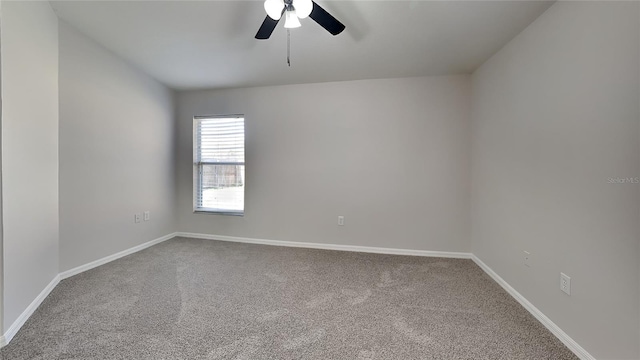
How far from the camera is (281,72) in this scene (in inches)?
116

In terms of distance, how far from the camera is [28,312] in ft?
5.51

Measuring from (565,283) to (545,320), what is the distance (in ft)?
1.15

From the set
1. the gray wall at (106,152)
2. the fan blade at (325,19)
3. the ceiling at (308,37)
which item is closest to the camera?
the fan blade at (325,19)

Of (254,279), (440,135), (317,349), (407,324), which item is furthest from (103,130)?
(440,135)

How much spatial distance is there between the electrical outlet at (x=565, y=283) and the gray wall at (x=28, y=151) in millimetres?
3561

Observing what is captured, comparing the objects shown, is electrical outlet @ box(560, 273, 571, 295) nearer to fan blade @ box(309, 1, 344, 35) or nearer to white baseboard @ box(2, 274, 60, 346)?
fan blade @ box(309, 1, 344, 35)

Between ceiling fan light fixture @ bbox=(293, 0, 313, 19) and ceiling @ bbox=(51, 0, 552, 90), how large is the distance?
401mm

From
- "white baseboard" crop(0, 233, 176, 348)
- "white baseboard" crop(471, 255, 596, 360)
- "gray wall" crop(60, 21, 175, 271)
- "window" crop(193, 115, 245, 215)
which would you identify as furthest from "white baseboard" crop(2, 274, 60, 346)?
"white baseboard" crop(471, 255, 596, 360)

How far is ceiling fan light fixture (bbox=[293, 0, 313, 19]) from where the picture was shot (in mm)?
1391

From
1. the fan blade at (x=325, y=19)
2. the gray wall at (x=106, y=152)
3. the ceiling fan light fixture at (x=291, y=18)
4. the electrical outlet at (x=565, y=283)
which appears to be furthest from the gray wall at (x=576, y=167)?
the gray wall at (x=106, y=152)

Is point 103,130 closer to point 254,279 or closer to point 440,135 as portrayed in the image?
point 254,279

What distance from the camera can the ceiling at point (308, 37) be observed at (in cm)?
181

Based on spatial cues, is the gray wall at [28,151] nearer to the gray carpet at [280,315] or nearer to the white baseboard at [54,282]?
the white baseboard at [54,282]

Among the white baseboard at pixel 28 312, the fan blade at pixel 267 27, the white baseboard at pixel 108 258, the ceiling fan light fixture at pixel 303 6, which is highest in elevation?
the fan blade at pixel 267 27
